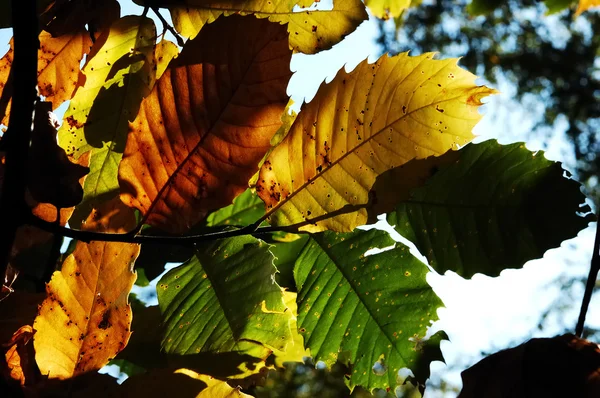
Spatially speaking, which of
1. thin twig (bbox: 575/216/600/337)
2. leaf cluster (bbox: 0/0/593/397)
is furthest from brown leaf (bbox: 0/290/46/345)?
thin twig (bbox: 575/216/600/337)

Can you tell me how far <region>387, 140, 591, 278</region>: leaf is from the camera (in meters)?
0.40

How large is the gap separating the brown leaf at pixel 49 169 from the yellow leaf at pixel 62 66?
200 mm

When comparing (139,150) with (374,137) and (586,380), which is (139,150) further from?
(586,380)

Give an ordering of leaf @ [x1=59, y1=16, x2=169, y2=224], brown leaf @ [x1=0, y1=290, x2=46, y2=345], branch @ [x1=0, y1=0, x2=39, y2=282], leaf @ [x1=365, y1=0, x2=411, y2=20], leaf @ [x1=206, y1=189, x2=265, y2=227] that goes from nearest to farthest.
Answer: branch @ [x1=0, y1=0, x2=39, y2=282], brown leaf @ [x1=0, y1=290, x2=46, y2=345], leaf @ [x1=59, y1=16, x2=169, y2=224], leaf @ [x1=206, y1=189, x2=265, y2=227], leaf @ [x1=365, y1=0, x2=411, y2=20]

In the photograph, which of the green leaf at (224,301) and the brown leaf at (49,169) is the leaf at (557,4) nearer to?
the green leaf at (224,301)

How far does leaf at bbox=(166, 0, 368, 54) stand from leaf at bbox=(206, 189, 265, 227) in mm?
229

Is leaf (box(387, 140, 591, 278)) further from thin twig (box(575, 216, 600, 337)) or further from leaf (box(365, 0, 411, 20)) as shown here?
leaf (box(365, 0, 411, 20))

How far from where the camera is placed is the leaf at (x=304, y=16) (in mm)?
468

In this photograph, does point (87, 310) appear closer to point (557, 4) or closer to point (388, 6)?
point (388, 6)

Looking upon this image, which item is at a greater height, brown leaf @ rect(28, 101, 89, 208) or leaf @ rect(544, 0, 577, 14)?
leaf @ rect(544, 0, 577, 14)

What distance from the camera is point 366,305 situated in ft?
1.49

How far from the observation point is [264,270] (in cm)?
42

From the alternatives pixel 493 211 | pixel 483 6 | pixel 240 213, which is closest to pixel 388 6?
pixel 483 6

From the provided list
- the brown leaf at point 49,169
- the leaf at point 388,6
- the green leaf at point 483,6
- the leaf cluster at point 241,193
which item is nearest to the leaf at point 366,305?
the leaf cluster at point 241,193
